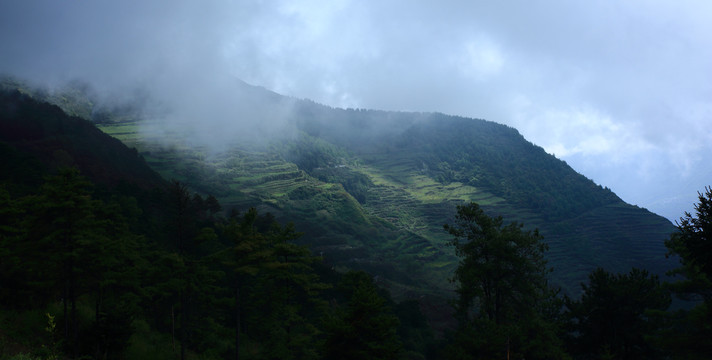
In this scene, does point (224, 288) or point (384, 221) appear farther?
point (384, 221)

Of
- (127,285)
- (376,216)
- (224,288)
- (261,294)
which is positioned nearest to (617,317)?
(261,294)

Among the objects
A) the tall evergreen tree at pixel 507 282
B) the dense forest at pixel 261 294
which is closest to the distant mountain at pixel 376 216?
the dense forest at pixel 261 294

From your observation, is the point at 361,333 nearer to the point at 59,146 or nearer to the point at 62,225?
the point at 62,225

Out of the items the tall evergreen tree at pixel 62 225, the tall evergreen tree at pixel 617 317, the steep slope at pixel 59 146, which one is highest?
the steep slope at pixel 59 146

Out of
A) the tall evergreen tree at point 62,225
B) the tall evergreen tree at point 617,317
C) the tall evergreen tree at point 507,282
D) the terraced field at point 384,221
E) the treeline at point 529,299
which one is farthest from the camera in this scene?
the terraced field at point 384,221

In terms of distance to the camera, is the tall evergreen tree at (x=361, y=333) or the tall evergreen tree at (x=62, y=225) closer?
the tall evergreen tree at (x=62, y=225)

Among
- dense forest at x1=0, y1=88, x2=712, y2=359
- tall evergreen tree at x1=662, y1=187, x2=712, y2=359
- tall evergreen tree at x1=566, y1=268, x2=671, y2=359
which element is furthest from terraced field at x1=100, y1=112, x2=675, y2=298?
tall evergreen tree at x1=662, y1=187, x2=712, y2=359

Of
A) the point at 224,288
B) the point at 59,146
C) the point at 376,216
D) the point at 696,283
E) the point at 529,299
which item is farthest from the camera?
the point at 376,216

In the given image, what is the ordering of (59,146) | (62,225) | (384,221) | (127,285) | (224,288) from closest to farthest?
(62,225) → (127,285) → (224,288) → (59,146) → (384,221)

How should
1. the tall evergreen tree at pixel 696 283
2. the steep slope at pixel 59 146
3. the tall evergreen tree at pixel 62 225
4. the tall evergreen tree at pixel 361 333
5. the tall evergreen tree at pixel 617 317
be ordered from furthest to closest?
the steep slope at pixel 59 146 < the tall evergreen tree at pixel 617 317 < the tall evergreen tree at pixel 361 333 < the tall evergreen tree at pixel 62 225 < the tall evergreen tree at pixel 696 283

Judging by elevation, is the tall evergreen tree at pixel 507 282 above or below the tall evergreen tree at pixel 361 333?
above

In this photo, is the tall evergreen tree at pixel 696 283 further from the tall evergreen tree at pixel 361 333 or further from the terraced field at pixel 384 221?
the terraced field at pixel 384 221

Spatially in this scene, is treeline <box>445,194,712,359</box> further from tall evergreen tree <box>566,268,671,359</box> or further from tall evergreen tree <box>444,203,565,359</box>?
tall evergreen tree <box>566,268,671,359</box>

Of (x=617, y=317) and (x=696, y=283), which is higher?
(x=696, y=283)
